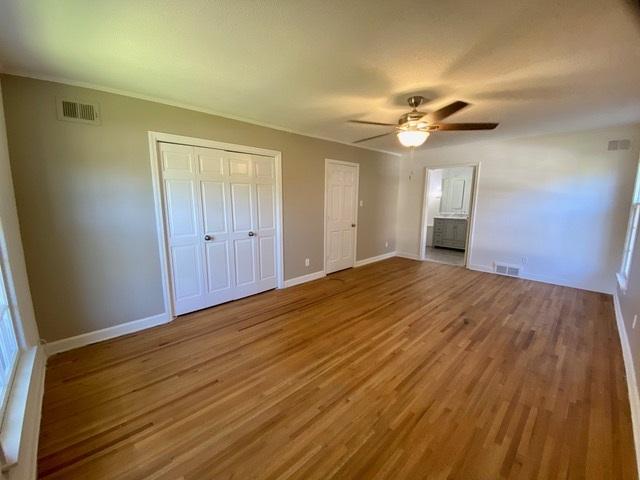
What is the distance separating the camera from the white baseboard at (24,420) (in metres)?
1.15

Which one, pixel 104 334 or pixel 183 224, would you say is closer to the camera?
pixel 104 334

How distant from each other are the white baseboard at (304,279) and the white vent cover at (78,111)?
9.72 feet

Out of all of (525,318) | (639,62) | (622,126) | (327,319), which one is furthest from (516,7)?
(622,126)

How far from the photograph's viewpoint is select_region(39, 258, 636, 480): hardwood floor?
142cm

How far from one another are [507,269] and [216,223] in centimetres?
500

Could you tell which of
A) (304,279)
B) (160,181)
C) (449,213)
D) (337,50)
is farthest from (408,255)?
(160,181)

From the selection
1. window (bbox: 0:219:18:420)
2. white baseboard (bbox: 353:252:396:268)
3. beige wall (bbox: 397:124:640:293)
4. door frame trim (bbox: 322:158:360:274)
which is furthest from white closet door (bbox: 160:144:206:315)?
beige wall (bbox: 397:124:640:293)

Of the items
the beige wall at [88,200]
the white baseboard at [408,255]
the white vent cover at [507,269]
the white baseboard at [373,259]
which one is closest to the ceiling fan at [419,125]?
the beige wall at [88,200]

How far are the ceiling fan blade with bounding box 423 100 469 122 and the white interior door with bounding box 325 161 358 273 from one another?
2.29 meters

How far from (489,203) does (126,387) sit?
5.72 metres

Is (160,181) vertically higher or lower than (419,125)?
lower

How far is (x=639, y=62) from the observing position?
1907 mm

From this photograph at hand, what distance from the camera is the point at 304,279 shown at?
4422 mm

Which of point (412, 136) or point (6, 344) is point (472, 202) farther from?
point (6, 344)
